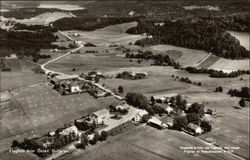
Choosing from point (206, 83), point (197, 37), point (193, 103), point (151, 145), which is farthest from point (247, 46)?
point (151, 145)

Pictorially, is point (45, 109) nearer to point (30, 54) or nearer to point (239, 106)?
point (239, 106)

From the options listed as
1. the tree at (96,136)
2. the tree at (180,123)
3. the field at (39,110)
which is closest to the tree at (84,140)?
the tree at (96,136)

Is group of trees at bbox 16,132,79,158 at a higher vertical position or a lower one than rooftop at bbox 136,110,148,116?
lower

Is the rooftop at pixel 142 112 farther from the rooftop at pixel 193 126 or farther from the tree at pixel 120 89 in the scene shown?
the tree at pixel 120 89

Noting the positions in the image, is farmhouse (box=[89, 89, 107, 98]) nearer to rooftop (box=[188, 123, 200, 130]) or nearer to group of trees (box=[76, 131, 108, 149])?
group of trees (box=[76, 131, 108, 149])

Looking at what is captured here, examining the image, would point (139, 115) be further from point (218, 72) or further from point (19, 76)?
point (19, 76)

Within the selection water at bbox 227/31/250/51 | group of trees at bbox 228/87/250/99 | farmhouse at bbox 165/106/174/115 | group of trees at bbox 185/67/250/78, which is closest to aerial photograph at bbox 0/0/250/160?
group of trees at bbox 185/67/250/78

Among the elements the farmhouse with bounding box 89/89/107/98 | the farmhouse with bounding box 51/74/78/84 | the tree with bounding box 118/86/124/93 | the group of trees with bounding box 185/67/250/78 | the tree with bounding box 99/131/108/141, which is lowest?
the tree with bounding box 99/131/108/141

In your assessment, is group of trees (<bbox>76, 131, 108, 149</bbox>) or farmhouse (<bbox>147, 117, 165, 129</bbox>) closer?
group of trees (<bbox>76, 131, 108, 149</bbox>)
